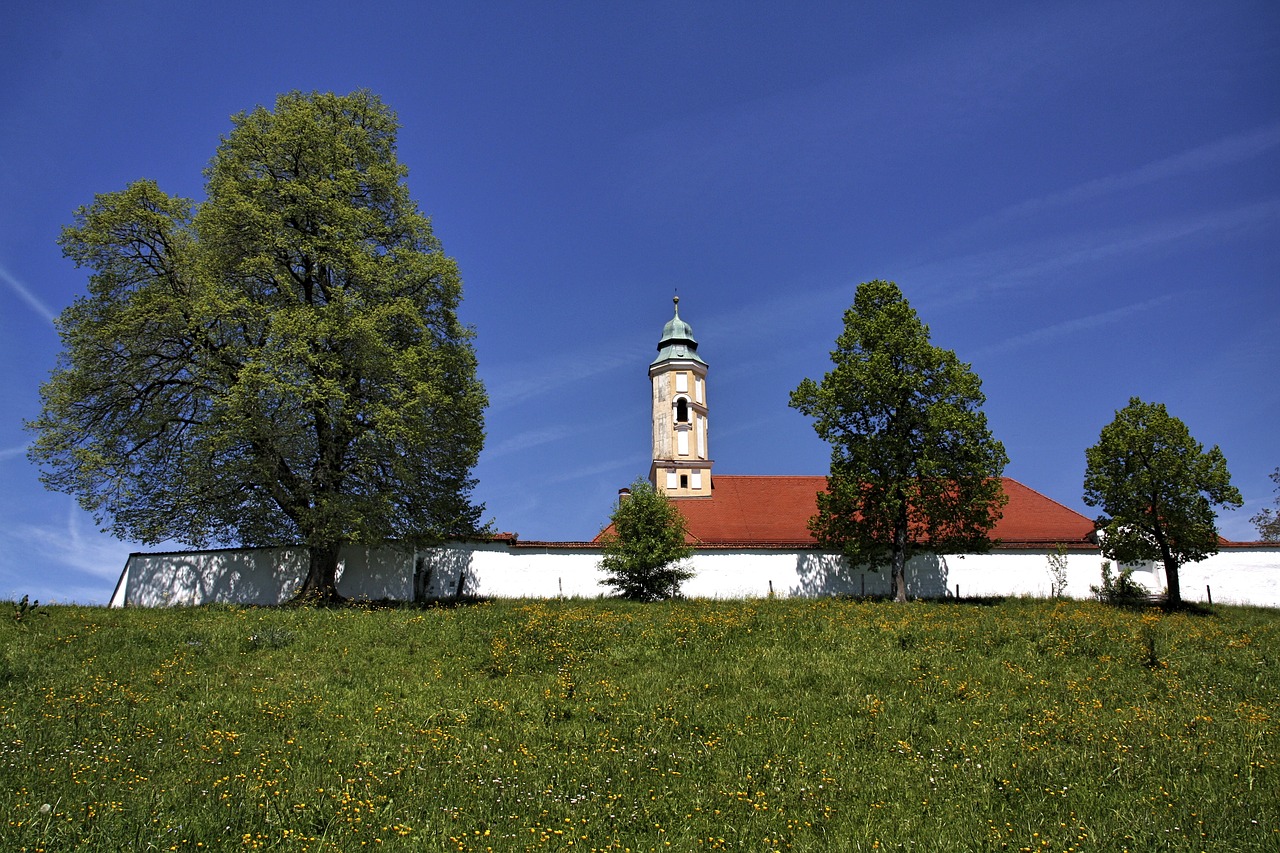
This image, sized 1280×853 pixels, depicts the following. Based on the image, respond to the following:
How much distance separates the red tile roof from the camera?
114 ft

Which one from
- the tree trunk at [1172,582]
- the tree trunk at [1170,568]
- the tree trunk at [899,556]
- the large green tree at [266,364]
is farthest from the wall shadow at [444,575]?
the tree trunk at [1172,582]

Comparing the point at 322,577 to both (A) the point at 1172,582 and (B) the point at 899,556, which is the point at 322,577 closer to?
(B) the point at 899,556

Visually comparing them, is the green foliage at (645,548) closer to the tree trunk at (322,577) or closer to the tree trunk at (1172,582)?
the tree trunk at (322,577)

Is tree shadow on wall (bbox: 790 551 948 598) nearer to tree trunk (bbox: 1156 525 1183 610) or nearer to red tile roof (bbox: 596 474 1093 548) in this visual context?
red tile roof (bbox: 596 474 1093 548)

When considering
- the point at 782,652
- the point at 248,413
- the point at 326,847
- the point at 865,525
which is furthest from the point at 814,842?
the point at 865,525

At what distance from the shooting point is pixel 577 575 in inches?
1259

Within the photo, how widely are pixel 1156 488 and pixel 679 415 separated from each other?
76.8 ft

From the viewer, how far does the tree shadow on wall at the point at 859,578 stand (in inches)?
1308

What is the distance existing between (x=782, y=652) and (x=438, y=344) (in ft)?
50.8

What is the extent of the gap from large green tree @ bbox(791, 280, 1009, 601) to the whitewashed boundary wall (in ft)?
9.42

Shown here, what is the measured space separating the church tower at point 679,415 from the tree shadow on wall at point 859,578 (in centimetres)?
1071

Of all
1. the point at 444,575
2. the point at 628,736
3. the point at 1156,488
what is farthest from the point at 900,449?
the point at 628,736

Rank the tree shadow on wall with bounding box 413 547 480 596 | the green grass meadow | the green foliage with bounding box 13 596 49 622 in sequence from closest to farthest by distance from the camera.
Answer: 1. the green grass meadow
2. the green foliage with bounding box 13 596 49 622
3. the tree shadow on wall with bounding box 413 547 480 596

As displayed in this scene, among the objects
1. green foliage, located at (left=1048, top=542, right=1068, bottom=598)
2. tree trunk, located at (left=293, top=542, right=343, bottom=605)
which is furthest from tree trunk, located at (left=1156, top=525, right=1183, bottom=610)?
tree trunk, located at (left=293, top=542, right=343, bottom=605)
